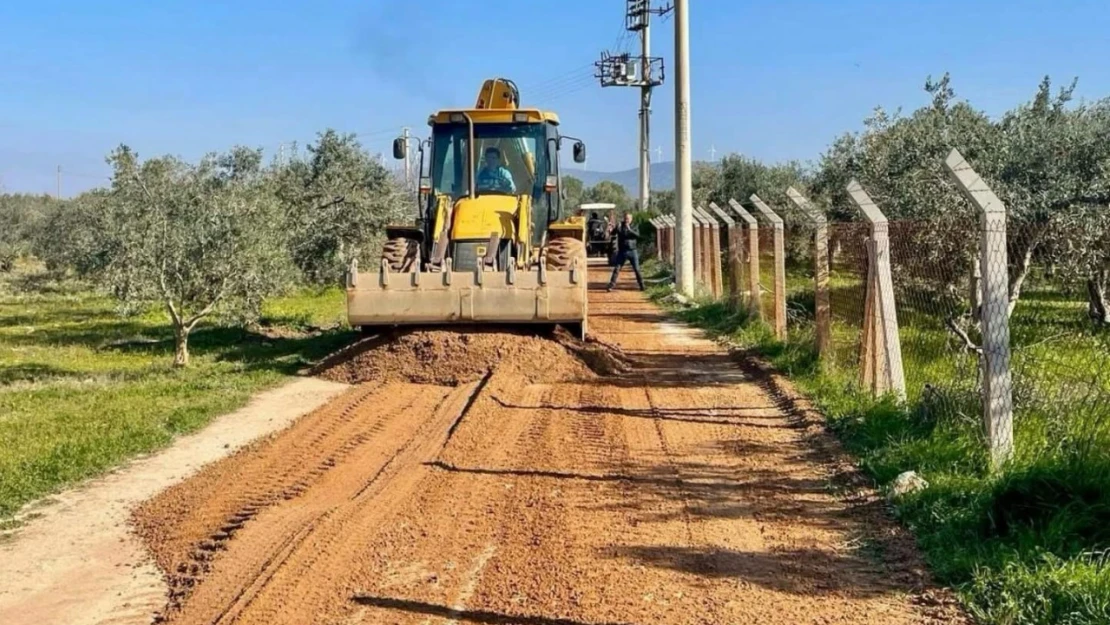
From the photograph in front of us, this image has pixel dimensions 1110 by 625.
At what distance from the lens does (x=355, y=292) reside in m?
12.7

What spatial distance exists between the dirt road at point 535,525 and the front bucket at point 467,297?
7.08ft

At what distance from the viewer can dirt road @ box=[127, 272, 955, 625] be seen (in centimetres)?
520

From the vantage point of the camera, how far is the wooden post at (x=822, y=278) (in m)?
11.6

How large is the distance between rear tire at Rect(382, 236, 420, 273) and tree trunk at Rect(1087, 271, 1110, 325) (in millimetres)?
7771

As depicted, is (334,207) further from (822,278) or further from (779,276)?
(822,278)

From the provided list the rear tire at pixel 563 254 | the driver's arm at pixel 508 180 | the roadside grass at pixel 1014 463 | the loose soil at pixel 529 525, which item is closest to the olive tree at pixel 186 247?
the driver's arm at pixel 508 180

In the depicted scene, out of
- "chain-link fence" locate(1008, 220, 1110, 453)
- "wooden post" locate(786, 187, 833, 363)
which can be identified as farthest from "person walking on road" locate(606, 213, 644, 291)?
"chain-link fence" locate(1008, 220, 1110, 453)

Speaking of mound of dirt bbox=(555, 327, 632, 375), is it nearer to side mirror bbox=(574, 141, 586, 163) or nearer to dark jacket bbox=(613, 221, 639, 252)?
side mirror bbox=(574, 141, 586, 163)

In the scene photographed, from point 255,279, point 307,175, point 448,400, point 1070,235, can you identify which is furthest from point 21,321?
point 1070,235

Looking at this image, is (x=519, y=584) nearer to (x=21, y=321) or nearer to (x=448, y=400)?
(x=448, y=400)

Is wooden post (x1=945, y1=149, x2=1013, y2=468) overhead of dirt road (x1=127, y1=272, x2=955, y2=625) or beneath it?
overhead

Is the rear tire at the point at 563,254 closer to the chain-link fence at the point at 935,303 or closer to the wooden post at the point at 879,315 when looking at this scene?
the chain-link fence at the point at 935,303

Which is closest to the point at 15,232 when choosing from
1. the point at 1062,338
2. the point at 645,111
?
the point at 645,111


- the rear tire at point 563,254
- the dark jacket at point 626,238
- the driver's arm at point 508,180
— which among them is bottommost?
the rear tire at point 563,254
